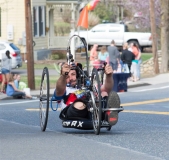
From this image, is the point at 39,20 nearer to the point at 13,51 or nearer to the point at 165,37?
the point at 13,51

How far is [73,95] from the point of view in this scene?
36.9 ft

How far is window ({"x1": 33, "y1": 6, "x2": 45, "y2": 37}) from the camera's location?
140 ft

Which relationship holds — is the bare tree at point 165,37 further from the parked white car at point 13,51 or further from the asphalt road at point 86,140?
the asphalt road at point 86,140

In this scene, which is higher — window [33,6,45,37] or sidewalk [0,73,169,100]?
window [33,6,45,37]

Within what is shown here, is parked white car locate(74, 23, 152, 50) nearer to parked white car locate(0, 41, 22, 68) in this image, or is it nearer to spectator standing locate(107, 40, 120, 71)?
parked white car locate(0, 41, 22, 68)

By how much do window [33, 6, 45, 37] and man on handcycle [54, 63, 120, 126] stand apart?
31446mm

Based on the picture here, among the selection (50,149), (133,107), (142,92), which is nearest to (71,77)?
(50,149)

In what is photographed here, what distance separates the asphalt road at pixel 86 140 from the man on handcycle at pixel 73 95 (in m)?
0.34

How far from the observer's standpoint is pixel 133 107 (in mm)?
18109

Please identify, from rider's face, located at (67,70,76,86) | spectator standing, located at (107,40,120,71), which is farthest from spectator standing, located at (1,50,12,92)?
rider's face, located at (67,70,76,86)

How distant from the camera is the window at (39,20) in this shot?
42656 mm

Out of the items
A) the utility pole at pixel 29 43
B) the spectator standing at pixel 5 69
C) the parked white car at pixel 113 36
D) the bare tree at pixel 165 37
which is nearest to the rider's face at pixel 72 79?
the spectator standing at pixel 5 69

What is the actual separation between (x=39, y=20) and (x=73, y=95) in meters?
32.7

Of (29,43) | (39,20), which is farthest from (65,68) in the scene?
(39,20)
